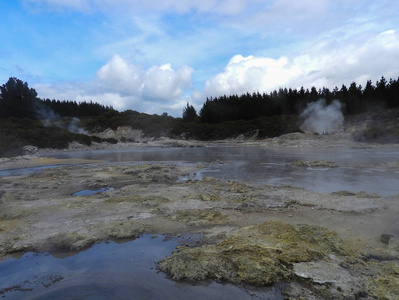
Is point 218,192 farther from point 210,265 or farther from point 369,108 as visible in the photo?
point 369,108

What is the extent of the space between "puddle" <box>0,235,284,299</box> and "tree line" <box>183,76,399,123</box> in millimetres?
72082

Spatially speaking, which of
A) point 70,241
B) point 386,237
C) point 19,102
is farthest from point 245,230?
point 19,102

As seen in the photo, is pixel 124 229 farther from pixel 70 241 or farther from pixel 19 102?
pixel 19 102

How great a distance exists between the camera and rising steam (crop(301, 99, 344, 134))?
65.9 metres

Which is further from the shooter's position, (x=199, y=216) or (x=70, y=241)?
(x=199, y=216)

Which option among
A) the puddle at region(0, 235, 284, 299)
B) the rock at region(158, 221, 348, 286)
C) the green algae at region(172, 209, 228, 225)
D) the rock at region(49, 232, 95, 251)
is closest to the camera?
the puddle at region(0, 235, 284, 299)

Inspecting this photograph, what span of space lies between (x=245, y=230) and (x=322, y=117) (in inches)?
2770

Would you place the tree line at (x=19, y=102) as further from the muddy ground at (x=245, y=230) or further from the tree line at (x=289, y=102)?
the muddy ground at (x=245, y=230)

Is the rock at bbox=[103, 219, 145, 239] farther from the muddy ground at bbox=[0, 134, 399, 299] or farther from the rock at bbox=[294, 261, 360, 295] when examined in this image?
the rock at bbox=[294, 261, 360, 295]

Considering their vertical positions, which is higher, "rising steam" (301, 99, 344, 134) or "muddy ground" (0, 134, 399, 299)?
"rising steam" (301, 99, 344, 134)

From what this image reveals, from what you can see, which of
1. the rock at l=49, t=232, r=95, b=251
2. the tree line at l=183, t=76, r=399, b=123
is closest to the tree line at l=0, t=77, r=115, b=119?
the tree line at l=183, t=76, r=399, b=123

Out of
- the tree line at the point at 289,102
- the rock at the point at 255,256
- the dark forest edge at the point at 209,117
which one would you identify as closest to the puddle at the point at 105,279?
the rock at the point at 255,256

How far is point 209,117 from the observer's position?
311 feet

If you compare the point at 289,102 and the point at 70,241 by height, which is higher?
the point at 289,102
